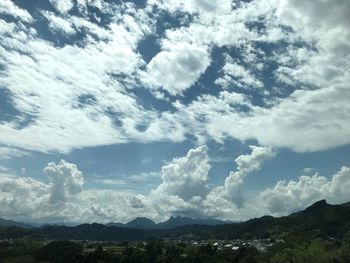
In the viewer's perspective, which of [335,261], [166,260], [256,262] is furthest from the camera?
[166,260]

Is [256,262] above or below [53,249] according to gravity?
below

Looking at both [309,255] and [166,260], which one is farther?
[166,260]

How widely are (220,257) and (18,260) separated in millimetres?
81964

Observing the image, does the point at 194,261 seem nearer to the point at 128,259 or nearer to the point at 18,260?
the point at 128,259

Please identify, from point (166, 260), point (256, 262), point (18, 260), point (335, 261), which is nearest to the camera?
point (335, 261)

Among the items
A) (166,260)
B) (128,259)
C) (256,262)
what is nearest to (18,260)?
(128,259)

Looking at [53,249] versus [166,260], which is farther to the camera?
[53,249]

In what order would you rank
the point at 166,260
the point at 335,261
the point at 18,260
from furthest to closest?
1. the point at 18,260
2. the point at 166,260
3. the point at 335,261

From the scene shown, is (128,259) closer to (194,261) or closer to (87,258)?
(87,258)

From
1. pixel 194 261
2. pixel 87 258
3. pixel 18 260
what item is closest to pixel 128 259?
pixel 87 258

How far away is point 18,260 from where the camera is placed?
170250 mm

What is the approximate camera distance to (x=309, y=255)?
463ft

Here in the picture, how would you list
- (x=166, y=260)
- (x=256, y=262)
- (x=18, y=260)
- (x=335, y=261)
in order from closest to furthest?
(x=335, y=261), (x=256, y=262), (x=166, y=260), (x=18, y=260)

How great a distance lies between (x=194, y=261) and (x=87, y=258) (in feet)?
132
